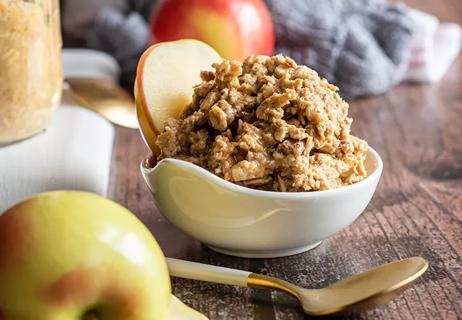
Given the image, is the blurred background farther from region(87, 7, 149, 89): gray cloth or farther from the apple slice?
the apple slice

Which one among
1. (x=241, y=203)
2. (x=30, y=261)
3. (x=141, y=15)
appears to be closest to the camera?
(x=30, y=261)

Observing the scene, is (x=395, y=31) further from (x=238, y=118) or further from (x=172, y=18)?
(x=238, y=118)

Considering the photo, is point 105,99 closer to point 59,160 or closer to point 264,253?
point 59,160

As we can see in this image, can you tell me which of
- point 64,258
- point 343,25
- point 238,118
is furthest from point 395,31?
point 64,258

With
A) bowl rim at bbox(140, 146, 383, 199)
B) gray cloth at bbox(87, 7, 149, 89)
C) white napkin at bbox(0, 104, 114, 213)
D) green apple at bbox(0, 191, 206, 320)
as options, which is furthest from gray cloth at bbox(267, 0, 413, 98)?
green apple at bbox(0, 191, 206, 320)

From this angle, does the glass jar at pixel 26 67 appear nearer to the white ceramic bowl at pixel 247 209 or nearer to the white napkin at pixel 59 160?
the white napkin at pixel 59 160

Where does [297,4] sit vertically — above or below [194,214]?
below
